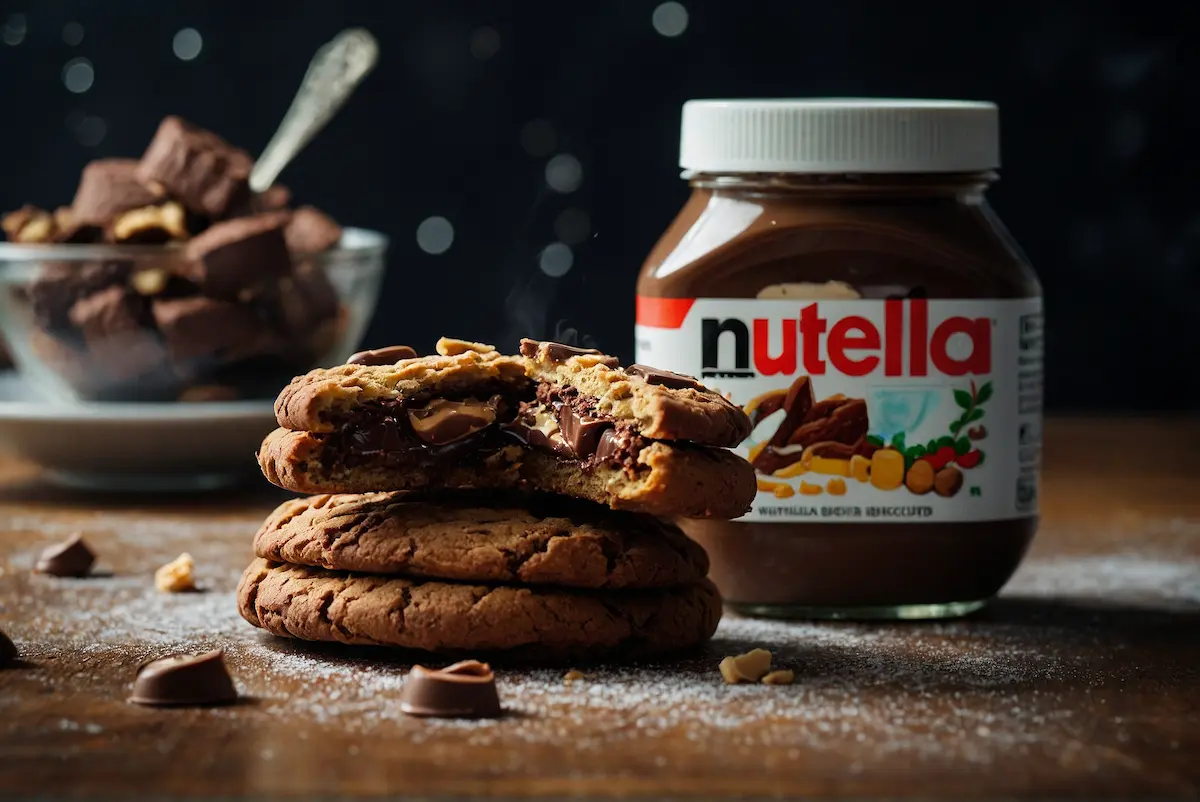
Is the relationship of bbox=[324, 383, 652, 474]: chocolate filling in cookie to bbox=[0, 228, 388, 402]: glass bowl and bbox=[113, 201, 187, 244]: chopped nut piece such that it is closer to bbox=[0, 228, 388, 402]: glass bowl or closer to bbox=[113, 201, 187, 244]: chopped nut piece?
bbox=[0, 228, 388, 402]: glass bowl

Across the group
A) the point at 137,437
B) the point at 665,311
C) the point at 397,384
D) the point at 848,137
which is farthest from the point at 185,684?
the point at 137,437

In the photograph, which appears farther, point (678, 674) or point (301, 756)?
point (678, 674)

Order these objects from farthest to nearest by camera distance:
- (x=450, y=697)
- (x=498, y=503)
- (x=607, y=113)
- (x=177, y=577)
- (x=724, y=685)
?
(x=607, y=113) → (x=177, y=577) → (x=498, y=503) → (x=724, y=685) → (x=450, y=697)

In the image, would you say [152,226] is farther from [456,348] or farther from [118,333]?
[456,348]

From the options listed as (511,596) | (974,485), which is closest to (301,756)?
(511,596)

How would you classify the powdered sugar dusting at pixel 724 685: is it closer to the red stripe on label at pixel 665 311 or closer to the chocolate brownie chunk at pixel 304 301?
the red stripe on label at pixel 665 311

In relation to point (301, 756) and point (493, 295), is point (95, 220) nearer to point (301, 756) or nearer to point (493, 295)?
point (493, 295)
